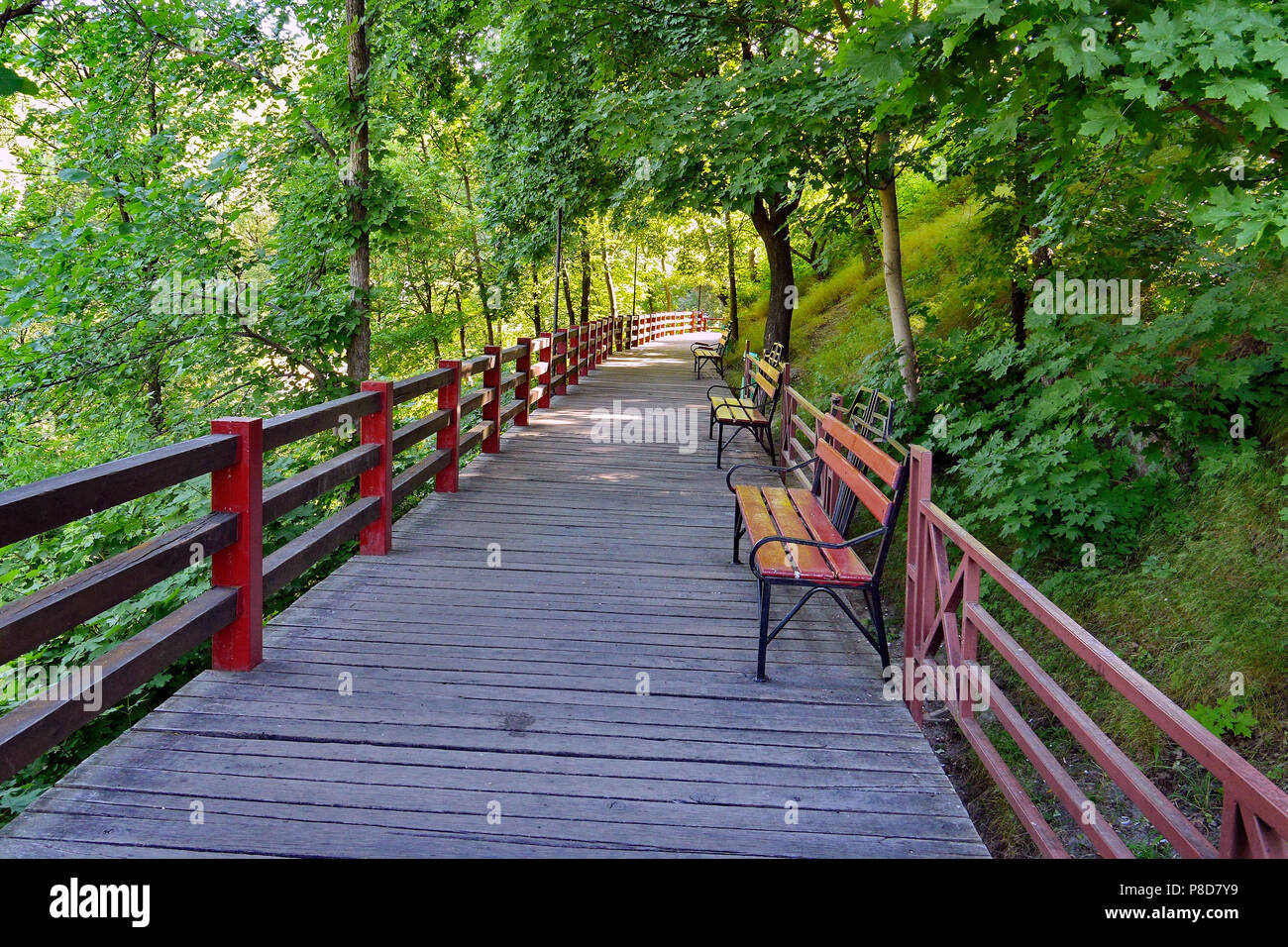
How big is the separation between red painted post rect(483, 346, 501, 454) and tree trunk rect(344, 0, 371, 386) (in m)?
1.54

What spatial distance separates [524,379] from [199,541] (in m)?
8.41

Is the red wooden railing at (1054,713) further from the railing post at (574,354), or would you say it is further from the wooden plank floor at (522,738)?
the railing post at (574,354)

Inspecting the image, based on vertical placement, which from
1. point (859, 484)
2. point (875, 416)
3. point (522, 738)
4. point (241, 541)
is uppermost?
point (875, 416)

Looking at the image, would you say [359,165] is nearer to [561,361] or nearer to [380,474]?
[380,474]

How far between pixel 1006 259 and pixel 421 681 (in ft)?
20.6

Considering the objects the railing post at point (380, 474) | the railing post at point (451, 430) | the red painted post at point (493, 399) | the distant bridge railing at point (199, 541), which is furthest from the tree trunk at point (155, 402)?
the railing post at point (380, 474)

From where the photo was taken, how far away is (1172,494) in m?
5.66

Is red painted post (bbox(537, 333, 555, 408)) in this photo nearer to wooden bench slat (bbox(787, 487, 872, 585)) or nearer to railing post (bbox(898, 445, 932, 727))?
wooden bench slat (bbox(787, 487, 872, 585))

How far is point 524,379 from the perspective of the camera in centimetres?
1190

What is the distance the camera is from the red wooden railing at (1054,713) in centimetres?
182

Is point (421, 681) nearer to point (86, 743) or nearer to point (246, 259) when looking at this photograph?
→ point (86, 743)

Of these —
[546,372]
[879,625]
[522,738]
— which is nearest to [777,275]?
[546,372]

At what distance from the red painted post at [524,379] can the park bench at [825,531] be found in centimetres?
603
